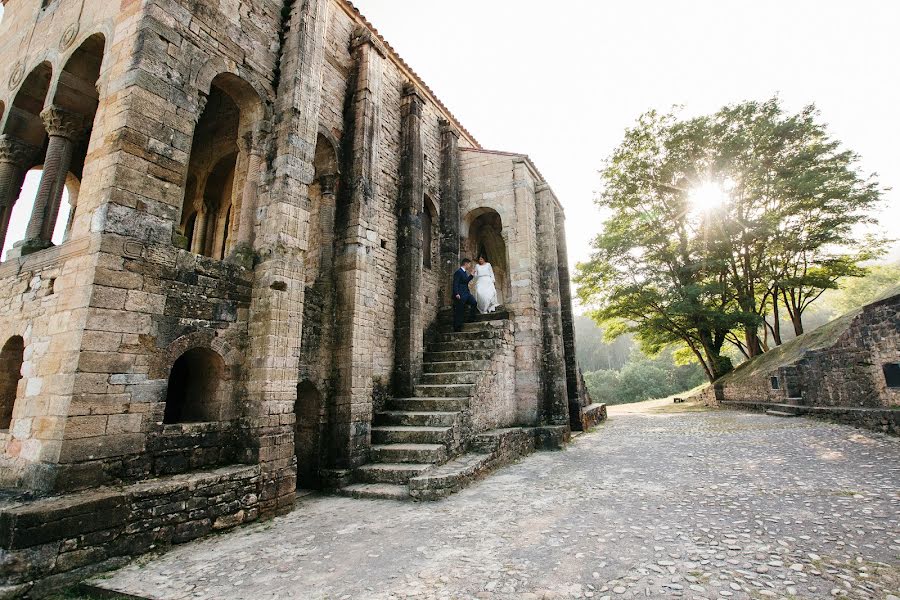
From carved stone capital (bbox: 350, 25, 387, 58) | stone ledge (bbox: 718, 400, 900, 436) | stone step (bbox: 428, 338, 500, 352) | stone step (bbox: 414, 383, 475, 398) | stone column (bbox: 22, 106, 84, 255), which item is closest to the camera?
stone column (bbox: 22, 106, 84, 255)

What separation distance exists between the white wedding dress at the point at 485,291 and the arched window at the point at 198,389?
733 cm

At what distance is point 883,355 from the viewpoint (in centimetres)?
991

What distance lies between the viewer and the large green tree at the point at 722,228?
16.2m

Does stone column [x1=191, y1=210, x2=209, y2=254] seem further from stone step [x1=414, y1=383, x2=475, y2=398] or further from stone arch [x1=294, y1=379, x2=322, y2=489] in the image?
stone step [x1=414, y1=383, x2=475, y2=398]

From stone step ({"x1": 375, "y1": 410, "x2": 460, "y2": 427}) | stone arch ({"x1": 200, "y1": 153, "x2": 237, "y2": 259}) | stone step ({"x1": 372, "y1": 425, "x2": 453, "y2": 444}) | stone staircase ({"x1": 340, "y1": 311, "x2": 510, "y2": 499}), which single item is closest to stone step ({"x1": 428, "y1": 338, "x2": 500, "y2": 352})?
stone staircase ({"x1": 340, "y1": 311, "x2": 510, "y2": 499})

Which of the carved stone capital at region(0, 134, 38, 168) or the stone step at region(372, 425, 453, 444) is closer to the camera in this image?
the stone step at region(372, 425, 453, 444)

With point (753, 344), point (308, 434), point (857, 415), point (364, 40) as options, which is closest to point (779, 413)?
point (857, 415)

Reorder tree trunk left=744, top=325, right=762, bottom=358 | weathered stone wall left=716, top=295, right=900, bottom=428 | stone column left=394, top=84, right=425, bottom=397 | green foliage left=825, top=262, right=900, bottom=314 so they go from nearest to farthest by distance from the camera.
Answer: stone column left=394, top=84, right=425, bottom=397 → weathered stone wall left=716, top=295, right=900, bottom=428 → tree trunk left=744, top=325, right=762, bottom=358 → green foliage left=825, top=262, right=900, bottom=314

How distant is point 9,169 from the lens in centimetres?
762

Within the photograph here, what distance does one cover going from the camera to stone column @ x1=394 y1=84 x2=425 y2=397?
8797 millimetres

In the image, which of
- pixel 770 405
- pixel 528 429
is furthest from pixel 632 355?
pixel 528 429

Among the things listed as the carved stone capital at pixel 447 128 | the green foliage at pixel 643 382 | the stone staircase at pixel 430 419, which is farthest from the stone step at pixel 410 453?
the green foliage at pixel 643 382

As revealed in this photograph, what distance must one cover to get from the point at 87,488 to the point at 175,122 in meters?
4.37

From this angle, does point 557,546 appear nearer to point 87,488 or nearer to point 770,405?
point 87,488
